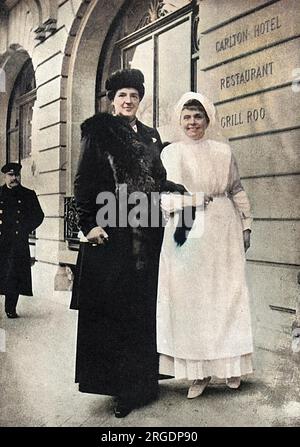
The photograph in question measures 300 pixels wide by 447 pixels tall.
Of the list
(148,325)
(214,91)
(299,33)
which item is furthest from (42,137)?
(299,33)

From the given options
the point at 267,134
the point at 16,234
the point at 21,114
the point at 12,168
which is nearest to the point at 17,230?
the point at 16,234

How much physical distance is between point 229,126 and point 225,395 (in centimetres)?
162

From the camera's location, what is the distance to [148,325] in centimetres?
294

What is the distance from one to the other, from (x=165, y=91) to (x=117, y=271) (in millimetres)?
1239

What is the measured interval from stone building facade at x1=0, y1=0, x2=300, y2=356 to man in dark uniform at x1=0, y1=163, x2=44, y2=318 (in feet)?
0.26

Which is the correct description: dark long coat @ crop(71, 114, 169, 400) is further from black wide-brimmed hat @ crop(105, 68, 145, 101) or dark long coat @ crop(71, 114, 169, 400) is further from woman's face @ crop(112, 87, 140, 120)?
black wide-brimmed hat @ crop(105, 68, 145, 101)

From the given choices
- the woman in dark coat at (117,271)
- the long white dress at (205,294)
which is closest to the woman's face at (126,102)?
the woman in dark coat at (117,271)

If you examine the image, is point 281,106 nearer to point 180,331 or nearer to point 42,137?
point 180,331

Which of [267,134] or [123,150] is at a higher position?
[267,134]

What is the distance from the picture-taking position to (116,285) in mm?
2914

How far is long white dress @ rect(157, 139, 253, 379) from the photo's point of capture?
2.92 metres

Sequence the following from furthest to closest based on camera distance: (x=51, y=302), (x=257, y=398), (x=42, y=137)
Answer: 1. (x=42, y=137)
2. (x=51, y=302)
3. (x=257, y=398)

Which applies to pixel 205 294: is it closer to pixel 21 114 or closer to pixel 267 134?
pixel 267 134

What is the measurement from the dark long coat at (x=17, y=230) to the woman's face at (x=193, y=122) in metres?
1.23
